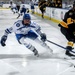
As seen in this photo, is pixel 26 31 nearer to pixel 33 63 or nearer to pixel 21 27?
pixel 21 27

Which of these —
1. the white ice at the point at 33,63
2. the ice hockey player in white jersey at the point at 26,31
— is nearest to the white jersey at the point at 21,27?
the ice hockey player in white jersey at the point at 26,31

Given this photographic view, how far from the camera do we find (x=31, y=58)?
606cm

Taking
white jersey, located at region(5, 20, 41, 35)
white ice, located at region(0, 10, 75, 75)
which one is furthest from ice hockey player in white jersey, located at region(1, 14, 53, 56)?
white ice, located at region(0, 10, 75, 75)

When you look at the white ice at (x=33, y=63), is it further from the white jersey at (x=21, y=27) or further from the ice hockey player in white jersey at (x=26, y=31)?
the white jersey at (x=21, y=27)

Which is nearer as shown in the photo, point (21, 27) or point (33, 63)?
point (33, 63)

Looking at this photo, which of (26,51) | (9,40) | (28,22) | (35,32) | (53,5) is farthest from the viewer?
(53,5)

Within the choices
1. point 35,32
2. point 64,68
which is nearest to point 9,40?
point 35,32

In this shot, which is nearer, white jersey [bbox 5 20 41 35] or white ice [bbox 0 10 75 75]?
white ice [bbox 0 10 75 75]

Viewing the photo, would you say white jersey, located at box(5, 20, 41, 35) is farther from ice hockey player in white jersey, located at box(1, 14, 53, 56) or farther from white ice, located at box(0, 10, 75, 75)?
white ice, located at box(0, 10, 75, 75)

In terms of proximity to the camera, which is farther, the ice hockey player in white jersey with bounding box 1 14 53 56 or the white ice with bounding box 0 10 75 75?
the ice hockey player in white jersey with bounding box 1 14 53 56

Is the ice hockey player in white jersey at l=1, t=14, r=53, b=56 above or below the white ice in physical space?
above

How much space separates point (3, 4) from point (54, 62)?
104ft

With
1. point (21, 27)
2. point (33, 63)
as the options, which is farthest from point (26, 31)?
point (33, 63)

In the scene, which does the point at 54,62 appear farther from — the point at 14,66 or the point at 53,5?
the point at 53,5
